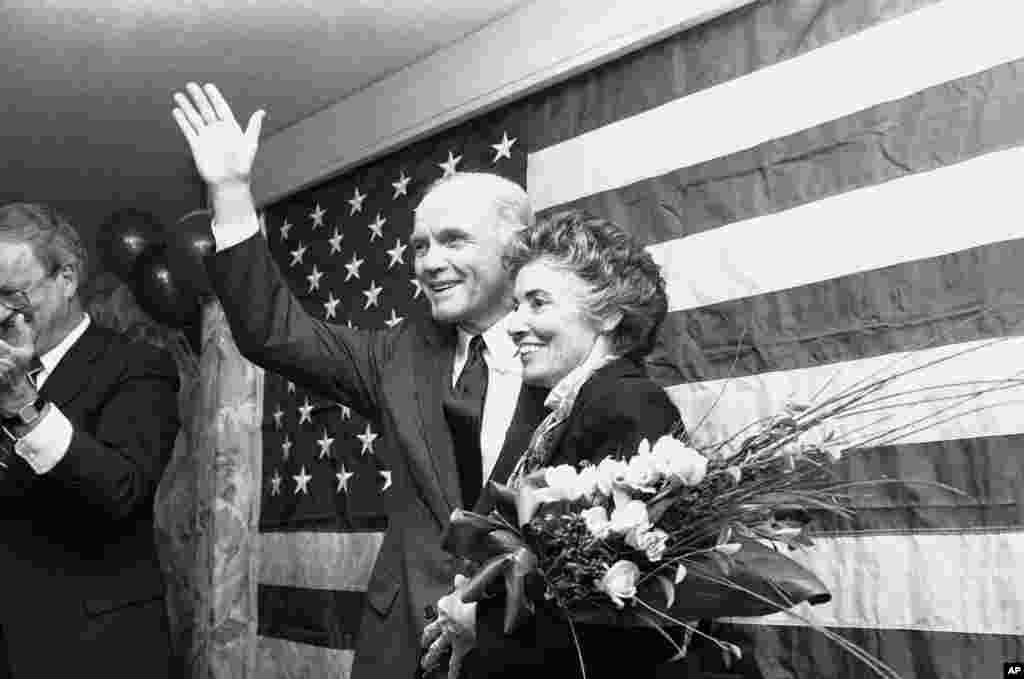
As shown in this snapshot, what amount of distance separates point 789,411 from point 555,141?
1.54 metres

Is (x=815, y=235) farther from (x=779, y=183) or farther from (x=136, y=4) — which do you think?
(x=136, y=4)

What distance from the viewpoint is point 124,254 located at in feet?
13.3

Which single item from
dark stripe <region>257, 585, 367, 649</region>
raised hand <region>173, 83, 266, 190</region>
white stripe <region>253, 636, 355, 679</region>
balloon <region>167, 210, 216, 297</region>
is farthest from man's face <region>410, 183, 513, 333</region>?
balloon <region>167, 210, 216, 297</region>

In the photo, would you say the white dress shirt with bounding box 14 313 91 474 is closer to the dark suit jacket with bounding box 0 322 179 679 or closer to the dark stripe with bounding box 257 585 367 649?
the dark suit jacket with bounding box 0 322 179 679

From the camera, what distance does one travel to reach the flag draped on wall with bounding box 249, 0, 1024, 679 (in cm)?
185

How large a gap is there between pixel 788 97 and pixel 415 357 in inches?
37.7

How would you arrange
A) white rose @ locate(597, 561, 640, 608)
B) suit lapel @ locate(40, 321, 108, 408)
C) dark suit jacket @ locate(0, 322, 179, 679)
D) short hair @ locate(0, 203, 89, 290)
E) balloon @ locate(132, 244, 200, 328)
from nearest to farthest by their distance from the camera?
white rose @ locate(597, 561, 640, 608) → dark suit jacket @ locate(0, 322, 179, 679) → suit lapel @ locate(40, 321, 108, 408) → short hair @ locate(0, 203, 89, 290) → balloon @ locate(132, 244, 200, 328)

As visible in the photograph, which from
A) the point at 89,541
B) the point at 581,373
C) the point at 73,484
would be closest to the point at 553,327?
the point at 581,373

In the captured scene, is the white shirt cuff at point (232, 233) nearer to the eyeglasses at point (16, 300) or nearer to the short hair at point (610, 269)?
the short hair at point (610, 269)

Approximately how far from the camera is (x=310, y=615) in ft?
11.0

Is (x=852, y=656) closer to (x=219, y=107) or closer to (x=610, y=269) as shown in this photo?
(x=610, y=269)

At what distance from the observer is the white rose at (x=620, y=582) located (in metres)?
1.21

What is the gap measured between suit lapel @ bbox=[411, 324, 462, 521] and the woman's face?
234mm

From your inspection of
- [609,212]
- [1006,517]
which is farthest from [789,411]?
[609,212]
